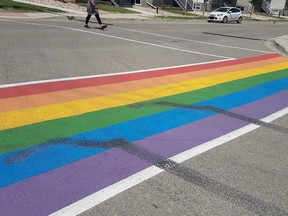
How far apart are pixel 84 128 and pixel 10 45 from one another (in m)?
7.25

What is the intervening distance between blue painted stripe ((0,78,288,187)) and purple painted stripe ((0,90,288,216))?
142 mm

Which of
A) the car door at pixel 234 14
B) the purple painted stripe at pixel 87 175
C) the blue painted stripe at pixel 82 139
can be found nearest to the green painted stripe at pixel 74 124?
the blue painted stripe at pixel 82 139

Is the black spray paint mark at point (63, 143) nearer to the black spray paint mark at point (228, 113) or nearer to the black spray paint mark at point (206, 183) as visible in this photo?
the black spray paint mark at point (206, 183)

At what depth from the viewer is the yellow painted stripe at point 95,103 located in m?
5.42

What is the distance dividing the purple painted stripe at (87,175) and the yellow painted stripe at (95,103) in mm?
1555

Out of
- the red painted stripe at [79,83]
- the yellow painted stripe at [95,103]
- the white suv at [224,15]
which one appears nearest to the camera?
the yellow painted stripe at [95,103]

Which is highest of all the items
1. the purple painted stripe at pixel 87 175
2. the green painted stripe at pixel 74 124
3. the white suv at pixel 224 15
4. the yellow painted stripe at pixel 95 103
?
the white suv at pixel 224 15

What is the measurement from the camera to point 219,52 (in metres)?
14.2

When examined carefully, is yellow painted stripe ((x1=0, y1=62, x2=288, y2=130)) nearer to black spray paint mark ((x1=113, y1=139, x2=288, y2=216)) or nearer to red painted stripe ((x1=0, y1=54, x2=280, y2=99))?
red painted stripe ((x1=0, y1=54, x2=280, y2=99))

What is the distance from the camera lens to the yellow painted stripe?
5418mm

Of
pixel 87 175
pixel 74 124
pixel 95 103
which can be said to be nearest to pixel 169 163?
pixel 87 175

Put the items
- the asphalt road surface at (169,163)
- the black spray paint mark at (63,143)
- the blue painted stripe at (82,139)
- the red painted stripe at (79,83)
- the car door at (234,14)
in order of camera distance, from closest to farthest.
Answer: the asphalt road surface at (169,163) < the blue painted stripe at (82,139) < the black spray paint mark at (63,143) < the red painted stripe at (79,83) < the car door at (234,14)

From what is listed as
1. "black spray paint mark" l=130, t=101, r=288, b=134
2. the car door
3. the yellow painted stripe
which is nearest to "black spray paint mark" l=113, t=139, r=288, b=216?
the yellow painted stripe

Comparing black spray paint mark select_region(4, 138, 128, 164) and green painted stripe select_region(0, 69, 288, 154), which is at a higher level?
green painted stripe select_region(0, 69, 288, 154)
